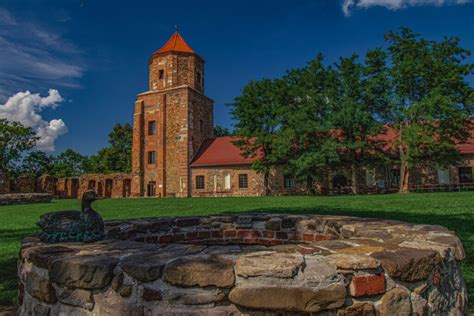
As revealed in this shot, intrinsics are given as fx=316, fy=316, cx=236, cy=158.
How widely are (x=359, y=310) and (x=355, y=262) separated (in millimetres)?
273

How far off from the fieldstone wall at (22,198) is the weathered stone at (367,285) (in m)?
24.3

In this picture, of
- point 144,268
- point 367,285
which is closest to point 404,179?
point 367,285

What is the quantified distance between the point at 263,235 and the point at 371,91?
20.1 metres

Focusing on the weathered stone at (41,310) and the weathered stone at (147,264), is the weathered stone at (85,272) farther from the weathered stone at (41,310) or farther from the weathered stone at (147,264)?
the weathered stone at (41,310)

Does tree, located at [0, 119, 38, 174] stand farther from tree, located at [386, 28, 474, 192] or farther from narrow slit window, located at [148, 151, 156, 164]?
tree, located at [386, 28, 474, 192]

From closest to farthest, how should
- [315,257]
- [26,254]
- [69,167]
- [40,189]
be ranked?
[315,257], [26,254], [40,189], [69,167]

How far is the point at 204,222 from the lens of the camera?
487 centimetres

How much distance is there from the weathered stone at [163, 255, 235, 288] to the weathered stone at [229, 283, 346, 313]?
0.09 m

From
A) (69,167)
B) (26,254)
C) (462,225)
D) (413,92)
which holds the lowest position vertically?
(462,225)

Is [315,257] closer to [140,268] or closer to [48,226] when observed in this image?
Result: [140,268]

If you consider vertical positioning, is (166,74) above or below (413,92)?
above

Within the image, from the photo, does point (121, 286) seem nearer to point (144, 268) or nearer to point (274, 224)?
point (144, 268)

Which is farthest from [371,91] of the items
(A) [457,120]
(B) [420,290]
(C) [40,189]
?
(C) [40,189]

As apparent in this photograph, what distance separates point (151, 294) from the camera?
1930 mm
